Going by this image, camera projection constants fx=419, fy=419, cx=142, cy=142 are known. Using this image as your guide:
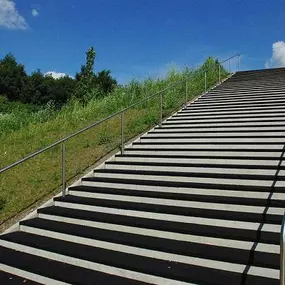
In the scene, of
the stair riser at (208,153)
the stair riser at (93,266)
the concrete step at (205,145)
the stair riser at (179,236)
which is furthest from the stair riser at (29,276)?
the concrete step at (205,145)

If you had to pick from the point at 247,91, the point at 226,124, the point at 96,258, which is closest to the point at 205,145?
the point at 226,124

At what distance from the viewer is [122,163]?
7.83 metres

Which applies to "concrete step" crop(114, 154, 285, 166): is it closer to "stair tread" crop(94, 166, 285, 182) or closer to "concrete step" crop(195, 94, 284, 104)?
"stair tread" crop(94, 166, 285, 182)

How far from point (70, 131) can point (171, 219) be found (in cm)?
653

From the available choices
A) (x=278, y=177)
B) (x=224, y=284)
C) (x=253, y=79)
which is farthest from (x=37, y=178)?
(x=253, y=79)

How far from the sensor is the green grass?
7.59 metres

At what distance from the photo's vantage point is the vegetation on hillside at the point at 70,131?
764cm

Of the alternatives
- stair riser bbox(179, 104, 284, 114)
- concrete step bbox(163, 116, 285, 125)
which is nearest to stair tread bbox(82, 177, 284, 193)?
concrete step bbox(163, 116, 285, 125)

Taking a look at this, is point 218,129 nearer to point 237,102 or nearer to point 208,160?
point 208,160

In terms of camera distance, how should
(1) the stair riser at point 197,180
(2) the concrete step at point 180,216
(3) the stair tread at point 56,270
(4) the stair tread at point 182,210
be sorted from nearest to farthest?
(3) the stair tread at point 56,270 → (2) the concrete step at point 180,216 → (4) the stair tread at point 182,210 → (1) the stair riser at point 197,180

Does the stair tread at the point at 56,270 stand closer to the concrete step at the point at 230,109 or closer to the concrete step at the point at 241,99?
the concrete step at the point at 230,109

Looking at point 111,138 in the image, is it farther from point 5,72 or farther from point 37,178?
point 5,72

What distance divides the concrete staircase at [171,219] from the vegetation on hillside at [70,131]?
2.45 feet

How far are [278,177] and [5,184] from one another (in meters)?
4.93
